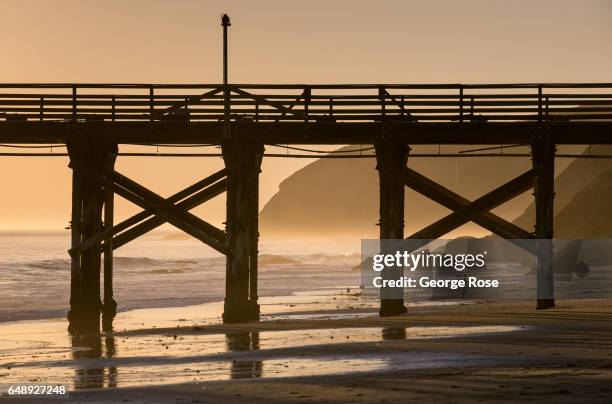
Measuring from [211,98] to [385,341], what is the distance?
9006mm

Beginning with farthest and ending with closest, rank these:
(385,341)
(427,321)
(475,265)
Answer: (475,265), (427,321), (385,341)

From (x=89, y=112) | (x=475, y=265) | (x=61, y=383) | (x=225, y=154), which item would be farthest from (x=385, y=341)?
(x=475, y=265)

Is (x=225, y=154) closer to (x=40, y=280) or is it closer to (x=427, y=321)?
(x=427, y=321)

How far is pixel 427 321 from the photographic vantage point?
24453 millimetres

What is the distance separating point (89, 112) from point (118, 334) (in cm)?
572

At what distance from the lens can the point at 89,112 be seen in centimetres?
2758

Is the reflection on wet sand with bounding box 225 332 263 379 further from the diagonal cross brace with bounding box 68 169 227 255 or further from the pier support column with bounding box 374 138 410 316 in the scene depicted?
the diagonal cross brace with bounding box 68 169 227 255

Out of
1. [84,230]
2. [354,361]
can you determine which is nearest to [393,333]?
[354,361]

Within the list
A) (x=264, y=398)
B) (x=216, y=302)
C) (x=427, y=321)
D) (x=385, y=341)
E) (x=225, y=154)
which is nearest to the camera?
(x=264, y=398)

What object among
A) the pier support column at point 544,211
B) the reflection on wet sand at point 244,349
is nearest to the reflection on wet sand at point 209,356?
the reflection on wet sand at point 244,349

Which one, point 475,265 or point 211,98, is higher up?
point 211,98

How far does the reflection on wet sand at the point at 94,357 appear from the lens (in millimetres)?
16125

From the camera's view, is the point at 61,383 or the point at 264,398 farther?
the point at 61,383

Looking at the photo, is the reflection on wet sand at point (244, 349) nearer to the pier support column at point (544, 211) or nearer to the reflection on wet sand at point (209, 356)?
the reflection on wet sand at point (209, 356)
